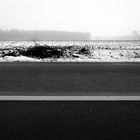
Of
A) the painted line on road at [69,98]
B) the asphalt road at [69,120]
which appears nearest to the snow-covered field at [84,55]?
the painted line on road at [69,98]

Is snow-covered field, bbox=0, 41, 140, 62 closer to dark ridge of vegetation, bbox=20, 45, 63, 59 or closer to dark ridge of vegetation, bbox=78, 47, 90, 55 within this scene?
dark ridge of vegetation, bbox=78, 47, 90, 55

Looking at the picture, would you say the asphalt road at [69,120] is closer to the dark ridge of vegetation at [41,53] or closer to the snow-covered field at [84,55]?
the snow-covered field at [84,55]

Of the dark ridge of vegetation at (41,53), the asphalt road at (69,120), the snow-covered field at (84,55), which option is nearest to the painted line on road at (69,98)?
the asphalt road at (69,120)

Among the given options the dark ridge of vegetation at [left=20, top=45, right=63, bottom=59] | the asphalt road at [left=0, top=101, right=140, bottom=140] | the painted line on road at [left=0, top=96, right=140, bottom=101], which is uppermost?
the dark ridge of vegetation at [left=20, top=45, right=63, bottom=59]

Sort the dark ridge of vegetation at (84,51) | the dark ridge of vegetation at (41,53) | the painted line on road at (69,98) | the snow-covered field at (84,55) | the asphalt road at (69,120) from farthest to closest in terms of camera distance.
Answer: the dark ridge of vegetation at (84,51)
the dark ridge of vegetation at (41,53)
the snow-covered field at (84,55)
the painted line on road at (69,98)
the asphalt road at (69,120)

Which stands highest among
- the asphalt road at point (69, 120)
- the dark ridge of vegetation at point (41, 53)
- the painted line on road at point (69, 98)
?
the dark ridge of vegetation at point (41, 53)

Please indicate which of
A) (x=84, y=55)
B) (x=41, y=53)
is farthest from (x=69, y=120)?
(x=84, y=55)

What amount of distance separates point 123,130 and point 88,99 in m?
1.62

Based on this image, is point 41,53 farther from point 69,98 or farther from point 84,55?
point 69,98

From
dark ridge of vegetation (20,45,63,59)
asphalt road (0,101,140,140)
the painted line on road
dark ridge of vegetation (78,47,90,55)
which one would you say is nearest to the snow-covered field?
dark ridge of vegetation (78,47,90,55)

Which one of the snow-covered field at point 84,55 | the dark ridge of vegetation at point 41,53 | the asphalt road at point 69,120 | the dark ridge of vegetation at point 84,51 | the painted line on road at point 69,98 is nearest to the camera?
the asphalt road at point 69,120

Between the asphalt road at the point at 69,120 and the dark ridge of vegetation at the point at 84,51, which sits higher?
the dark ridge of vegetation at the point at 84,51

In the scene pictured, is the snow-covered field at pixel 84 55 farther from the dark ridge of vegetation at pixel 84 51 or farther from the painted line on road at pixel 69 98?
the painted line on road at pixel 69 98

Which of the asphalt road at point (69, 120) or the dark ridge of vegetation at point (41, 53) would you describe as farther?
the dark ridge of vegetation at point (41, 53)
